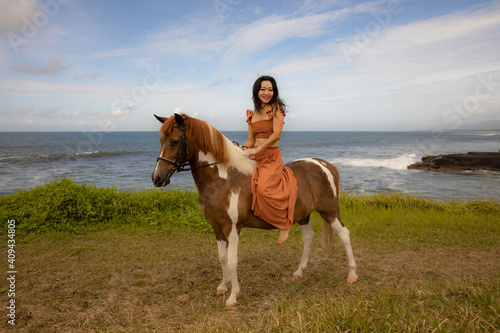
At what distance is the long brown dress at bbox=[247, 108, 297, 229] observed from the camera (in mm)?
3650

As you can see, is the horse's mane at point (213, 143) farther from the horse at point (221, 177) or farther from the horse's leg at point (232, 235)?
the horse's leg at point (232, 235)

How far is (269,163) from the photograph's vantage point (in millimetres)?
3809

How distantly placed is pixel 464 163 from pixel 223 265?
75.9 feet

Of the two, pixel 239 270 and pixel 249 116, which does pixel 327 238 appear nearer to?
pixel 239 270

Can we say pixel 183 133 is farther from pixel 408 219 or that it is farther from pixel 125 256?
pixel 408 219

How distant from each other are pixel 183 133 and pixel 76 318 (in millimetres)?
2559

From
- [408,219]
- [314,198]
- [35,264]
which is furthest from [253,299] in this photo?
[408,219]

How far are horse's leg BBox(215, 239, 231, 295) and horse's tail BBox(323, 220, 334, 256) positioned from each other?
68.8 inches

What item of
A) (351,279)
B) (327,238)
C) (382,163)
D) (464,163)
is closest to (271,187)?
(327,238)

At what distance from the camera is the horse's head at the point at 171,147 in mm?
3207

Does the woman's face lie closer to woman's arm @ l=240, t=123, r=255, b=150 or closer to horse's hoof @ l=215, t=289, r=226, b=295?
woman's arm @ l=240, t=123, r=255, b=150

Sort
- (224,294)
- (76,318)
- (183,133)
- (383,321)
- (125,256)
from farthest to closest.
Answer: (125,256) < (224,294) < (76,318) < (183,133) < (383,321)

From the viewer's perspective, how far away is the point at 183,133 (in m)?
3.30

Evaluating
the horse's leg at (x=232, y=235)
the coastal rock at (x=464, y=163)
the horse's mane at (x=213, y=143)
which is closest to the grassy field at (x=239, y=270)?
the horse's leg at (x=232, y=235)
